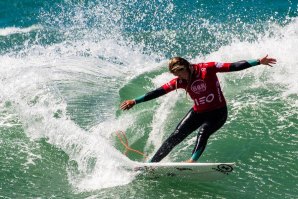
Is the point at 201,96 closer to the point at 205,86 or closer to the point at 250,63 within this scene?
the point at 205,86

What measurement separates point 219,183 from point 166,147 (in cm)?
95

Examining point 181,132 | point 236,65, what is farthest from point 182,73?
point 181,132

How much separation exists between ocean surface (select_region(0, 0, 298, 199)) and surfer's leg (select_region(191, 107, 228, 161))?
532 millimetres

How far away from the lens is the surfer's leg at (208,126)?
23.3 ft

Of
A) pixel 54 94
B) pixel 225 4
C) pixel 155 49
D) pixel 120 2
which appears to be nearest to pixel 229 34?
pixel 155 49

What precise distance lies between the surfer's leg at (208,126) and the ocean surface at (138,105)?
532 millimetres

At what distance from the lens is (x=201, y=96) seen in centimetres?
719

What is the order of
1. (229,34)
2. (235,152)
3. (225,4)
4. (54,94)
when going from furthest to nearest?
(225,4) < (229,34) < (54,94) < (235,152)

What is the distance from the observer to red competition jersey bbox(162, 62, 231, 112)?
23.2 ft

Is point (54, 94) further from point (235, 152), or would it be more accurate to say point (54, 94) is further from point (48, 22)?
point (48, 22)

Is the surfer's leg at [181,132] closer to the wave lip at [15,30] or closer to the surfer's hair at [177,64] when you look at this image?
the surfer's hair at [177,64]

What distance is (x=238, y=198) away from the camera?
679cm

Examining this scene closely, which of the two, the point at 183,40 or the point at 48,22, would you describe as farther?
the point at 48,22

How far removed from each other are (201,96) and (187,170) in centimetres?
110
